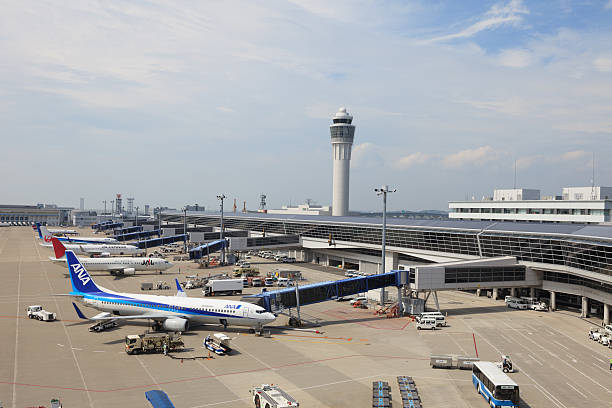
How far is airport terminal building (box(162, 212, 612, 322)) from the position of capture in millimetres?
69562

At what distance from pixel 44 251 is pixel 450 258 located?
135621 millimetres

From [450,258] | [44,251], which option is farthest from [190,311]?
[44,251]

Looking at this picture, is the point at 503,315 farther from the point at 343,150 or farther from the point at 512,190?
the point at 343,150

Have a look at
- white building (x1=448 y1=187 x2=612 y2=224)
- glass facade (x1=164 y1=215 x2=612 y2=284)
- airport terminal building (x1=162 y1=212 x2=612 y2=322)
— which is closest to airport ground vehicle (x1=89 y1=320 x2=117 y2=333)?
airport terminal building (x1=162 y1=212 x2=612 y2=322)

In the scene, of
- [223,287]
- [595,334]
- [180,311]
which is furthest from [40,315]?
[595,334]

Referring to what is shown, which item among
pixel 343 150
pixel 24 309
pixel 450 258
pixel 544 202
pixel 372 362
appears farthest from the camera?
pixel 343 150

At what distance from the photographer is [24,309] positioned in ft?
231

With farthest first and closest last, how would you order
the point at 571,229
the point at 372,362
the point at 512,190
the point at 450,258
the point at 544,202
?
1. the point at 512,190
2. the point at 544,202
3. the point at 450,258
4. the point at 571,229
5. the point at 372,362

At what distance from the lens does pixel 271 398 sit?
33500mm

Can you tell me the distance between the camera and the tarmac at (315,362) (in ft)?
125

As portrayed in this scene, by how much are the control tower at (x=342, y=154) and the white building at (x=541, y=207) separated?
151ft

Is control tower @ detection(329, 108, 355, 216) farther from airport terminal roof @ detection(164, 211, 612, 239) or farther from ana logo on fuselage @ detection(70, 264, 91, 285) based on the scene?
ana logo on fuselage @ detection(70, 264, 91, 285)

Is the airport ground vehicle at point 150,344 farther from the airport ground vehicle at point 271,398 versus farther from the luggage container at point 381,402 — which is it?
the luggage container at point 381,402

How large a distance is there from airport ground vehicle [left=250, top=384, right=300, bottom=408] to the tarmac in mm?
1384
